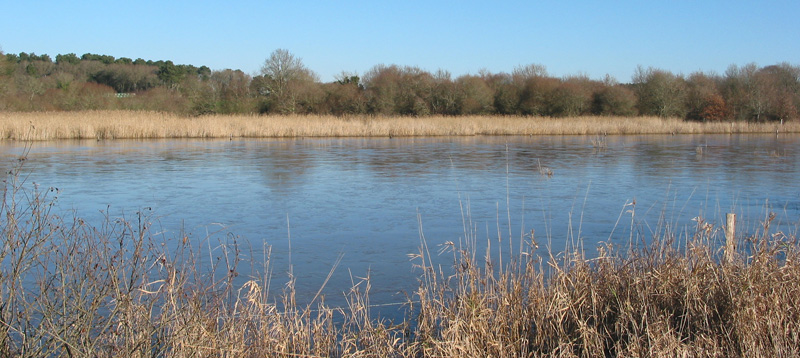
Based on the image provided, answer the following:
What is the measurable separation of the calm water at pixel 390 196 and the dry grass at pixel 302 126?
751 centimetres

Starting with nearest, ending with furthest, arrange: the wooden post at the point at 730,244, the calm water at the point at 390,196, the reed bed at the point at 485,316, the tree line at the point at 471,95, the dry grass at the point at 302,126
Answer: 1. the reed bed at the point at 485,316
2. the wooden post at the point at 730,244
3. the calm water at the point at 390,196
4. the dry grass at the point at 302,126
5. the tree line at the point at 471,95

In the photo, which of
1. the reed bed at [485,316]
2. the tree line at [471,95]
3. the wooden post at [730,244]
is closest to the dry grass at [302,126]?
the tree line at [471,95]

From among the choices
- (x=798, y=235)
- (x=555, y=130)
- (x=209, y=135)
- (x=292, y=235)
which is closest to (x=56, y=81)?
(x=209, y=135)

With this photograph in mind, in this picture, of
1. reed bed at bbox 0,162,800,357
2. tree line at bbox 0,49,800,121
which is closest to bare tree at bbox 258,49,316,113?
tree line at bbox 0,49,800,121

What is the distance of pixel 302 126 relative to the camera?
29.0 m

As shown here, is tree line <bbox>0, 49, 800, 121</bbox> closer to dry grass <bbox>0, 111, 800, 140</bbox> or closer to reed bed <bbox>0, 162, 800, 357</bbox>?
dry grass <bbox>0, 111, 800, 140</bbox>

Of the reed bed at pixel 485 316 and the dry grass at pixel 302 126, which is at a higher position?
the dry grass at pixel 302 126

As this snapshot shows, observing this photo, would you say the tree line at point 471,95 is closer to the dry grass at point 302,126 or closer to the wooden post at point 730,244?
the dry grass at point 302,126

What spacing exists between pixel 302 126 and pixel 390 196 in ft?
63.7

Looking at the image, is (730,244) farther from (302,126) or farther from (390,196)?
(302,126)

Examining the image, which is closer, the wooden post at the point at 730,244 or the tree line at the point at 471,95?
the wooden post at the point at 730,244

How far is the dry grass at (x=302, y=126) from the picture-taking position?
25828mm

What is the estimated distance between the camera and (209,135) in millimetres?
27609

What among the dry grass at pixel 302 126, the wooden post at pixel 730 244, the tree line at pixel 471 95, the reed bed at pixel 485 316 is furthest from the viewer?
the tree line at pixel 471 95
